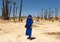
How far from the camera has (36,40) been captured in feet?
37.6

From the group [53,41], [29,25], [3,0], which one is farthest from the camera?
[3,0]

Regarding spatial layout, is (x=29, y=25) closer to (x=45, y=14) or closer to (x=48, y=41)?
(x=48, y=41)

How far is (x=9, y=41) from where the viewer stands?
458 inches

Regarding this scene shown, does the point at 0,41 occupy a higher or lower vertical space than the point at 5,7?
lower

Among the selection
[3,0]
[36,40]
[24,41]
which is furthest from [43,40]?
[3,0]

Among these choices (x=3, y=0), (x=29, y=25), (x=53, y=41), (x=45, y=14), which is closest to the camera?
(x=53, y=41)

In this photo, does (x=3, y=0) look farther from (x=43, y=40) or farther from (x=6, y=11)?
(x=43, y=40)

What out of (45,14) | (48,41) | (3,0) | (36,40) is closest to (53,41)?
(48,41)

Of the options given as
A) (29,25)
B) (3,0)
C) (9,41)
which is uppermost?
(3,0)

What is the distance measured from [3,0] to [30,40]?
1213 inches

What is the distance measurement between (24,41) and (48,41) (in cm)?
143

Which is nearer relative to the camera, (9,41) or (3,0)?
(9,41)

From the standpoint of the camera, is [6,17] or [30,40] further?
[6,17]

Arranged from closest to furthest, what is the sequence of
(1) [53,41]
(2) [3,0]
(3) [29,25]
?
(1) [53,41] < (3) [29,25] < (2) [3,0]
